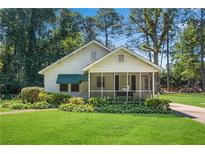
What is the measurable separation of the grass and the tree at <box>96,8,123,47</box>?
16.8 feet

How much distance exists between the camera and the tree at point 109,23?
18.0 m

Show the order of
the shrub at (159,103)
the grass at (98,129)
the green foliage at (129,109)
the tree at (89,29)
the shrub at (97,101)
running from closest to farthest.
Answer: the grass at (98,129)
the green foliage at (129,109)
the shrub at (159,103)
the shrub at (97,101)
the tree at (89,29)

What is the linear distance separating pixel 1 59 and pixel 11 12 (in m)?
2.30

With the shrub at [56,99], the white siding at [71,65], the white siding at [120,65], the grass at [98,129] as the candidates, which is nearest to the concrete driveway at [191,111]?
the grass at [98,129]

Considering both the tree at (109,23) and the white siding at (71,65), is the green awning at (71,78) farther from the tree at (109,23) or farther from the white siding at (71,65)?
the tree at (109,23)

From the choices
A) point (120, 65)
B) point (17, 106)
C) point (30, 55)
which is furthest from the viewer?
point (30, 55)

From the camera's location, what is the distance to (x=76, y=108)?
16.7 m

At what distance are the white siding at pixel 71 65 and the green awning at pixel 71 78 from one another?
0.77 feet

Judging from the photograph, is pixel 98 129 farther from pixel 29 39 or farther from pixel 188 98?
pixel 29 39

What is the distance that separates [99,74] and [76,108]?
4.54 meters

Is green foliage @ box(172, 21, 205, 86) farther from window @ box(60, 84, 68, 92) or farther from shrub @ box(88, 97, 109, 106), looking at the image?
window @ box(60, 84, 68, 92)

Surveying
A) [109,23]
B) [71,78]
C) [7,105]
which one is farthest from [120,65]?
[7,105]

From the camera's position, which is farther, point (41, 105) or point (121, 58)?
point (121, 58)
